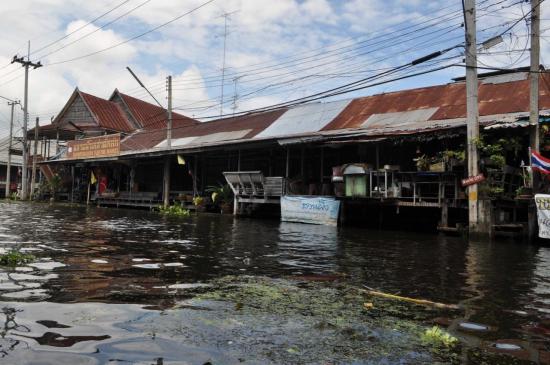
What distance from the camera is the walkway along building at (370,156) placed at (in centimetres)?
1397

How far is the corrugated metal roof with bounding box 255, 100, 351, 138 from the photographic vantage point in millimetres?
20984

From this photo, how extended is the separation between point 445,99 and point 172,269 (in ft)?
49.3

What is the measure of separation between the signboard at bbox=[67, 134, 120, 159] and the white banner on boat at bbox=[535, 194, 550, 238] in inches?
885

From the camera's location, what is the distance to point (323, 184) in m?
18.3

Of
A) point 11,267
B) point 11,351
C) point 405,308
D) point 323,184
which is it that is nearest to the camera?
point 11,351

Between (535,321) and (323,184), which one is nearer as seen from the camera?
(535,321)

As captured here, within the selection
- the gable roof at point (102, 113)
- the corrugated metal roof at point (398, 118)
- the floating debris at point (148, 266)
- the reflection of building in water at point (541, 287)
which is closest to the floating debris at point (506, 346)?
the reflection of building in water at point (541, 287)

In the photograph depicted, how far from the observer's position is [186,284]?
5.65 meters

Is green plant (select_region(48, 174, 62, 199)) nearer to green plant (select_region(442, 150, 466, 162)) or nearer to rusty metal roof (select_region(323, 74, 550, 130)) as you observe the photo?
rusty metal roof (select_region(323, 74, 550, 130))

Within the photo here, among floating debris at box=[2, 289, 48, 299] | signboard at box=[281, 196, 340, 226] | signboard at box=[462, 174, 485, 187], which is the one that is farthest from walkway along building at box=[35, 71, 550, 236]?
Result: floating debris at box=[2, 289, 48, 299]

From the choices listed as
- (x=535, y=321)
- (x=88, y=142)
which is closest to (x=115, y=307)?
(x=535, y=321)

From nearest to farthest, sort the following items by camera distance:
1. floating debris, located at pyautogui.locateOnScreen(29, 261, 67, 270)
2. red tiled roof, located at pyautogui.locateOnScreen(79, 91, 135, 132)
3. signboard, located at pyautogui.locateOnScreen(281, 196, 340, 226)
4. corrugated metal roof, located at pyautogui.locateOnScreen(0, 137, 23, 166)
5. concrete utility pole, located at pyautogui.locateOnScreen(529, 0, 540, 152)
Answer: floating debris, located at pyautogui.locateOnScreen(29, 261, 67, 270) < concrete utility pole, located at pyautogui.locateOnScreen(529, 0, 540, 152) < signboard, located at pyautogui.locateOnScreen(281, 196, 340, 226) < red tiled roof, located at pyautogui.locateOnScreen(79, 91, 135, 132) < corrugated metal roof, located at pyautogui.locateOnScreen(0, 137, 23, 166)

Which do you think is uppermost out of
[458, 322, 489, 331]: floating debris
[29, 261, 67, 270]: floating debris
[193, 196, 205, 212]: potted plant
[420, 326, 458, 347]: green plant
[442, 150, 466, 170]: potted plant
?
[442, 150, 466, 170]: potted plant

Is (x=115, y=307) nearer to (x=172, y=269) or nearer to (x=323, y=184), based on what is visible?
(x=172, y=269)
